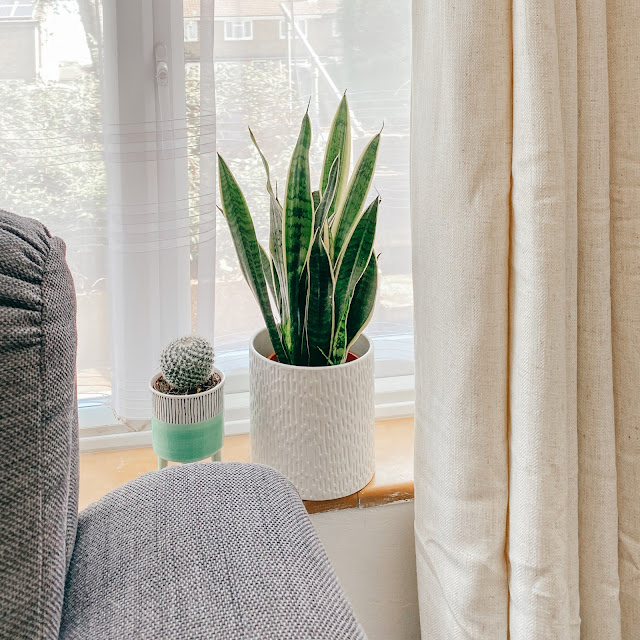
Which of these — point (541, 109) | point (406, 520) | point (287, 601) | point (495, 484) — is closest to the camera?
point (287, 601)

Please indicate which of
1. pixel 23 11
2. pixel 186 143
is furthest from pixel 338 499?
pixel 23 11

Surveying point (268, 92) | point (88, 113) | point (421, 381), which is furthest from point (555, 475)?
point (88, 113)

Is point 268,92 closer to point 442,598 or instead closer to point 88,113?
point 88,113

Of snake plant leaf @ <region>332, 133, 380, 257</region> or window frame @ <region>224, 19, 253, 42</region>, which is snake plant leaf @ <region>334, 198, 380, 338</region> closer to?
snake plant leaf @ <region>332, 133, 380, 257</region>

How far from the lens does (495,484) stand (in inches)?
38.4

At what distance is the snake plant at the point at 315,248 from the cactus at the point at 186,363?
0.35ft

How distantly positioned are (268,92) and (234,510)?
2.25 ft

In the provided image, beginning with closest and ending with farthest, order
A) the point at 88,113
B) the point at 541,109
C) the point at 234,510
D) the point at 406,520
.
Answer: the point at 234,510 < the point at 541,109 < the point at 88,113 < the point at 406,520

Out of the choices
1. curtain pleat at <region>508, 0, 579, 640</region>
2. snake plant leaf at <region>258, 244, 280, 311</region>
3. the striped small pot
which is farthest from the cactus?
curtain pleat at <region>508, 0, 579, 640</region>

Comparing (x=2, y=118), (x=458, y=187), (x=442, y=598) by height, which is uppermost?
(x=2, y=118)

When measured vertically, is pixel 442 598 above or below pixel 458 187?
below

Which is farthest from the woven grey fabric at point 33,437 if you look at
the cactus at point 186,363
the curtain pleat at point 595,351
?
the curtain pleat at point 595,351

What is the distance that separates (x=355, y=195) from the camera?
103cm

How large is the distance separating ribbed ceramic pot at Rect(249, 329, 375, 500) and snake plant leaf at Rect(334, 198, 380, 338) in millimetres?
97
